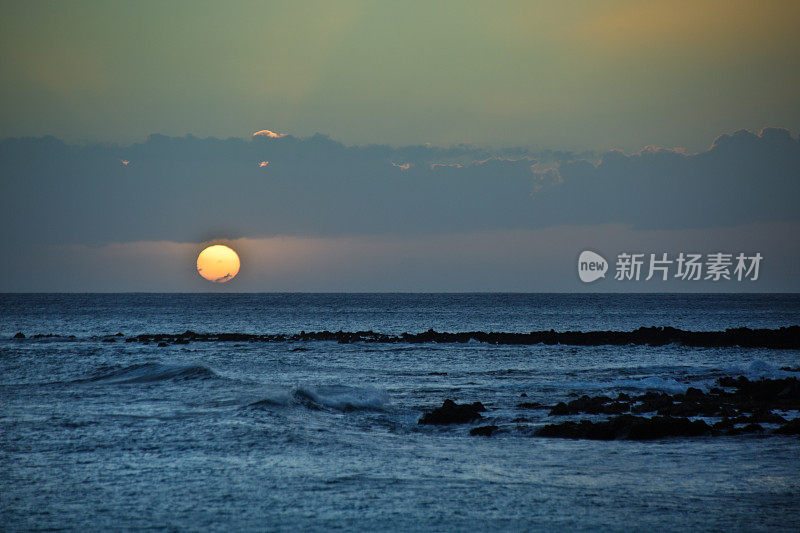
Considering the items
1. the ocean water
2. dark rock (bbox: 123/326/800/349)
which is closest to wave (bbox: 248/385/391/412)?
the ocean water

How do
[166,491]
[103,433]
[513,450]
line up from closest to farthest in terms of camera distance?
1. [166,491]
2. [513,450]
3. [103,433]

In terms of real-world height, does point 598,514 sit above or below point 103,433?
above

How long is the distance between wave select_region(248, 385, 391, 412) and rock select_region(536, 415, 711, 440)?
273 inches

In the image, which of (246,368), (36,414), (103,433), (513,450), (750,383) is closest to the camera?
(513,450)

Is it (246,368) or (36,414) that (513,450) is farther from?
(246,368)

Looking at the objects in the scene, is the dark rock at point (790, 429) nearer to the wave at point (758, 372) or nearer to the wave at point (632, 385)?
the wave at point (632, 385)

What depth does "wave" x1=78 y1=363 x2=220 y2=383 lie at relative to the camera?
2953 cm

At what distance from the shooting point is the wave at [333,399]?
23.0m

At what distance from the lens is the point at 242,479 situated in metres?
13.4

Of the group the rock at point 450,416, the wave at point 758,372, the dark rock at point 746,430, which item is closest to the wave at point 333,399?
the rock at point 450,416

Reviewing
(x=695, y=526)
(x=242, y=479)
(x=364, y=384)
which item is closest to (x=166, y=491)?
(x=242, y=479)

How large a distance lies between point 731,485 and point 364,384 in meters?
17.9

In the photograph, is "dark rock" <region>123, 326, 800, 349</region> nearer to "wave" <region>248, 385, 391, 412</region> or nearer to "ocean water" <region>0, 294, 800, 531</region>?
"ocean water" <region>0, 294, 800, 531</region>

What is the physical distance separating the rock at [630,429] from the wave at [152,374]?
1770 cm
